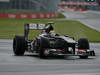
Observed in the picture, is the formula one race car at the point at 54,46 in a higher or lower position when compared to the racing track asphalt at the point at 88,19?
higher

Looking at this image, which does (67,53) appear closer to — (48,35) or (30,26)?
(48,35)

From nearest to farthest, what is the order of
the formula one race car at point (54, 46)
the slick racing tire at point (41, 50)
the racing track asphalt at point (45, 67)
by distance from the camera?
the racing track asphalt at point (45, 67) → the slick racing tire at point (41, 50) → the formula one race car at point (54, 46)

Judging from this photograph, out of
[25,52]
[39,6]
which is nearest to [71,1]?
[39,6]

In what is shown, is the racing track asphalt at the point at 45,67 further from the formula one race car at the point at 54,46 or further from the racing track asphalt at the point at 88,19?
the racing track asphalt at the point at 88,19

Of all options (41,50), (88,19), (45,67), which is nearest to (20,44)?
(41,50)

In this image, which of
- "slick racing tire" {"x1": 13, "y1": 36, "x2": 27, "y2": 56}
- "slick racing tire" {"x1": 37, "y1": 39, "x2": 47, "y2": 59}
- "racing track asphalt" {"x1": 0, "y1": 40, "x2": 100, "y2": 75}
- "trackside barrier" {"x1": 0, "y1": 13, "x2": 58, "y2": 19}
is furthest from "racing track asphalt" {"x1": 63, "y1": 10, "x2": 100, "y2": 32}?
"racing track asphalt" {"x1": 0, "y1": 40, "x2": 100, "y2": 75}

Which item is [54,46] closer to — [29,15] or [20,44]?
[20,44]

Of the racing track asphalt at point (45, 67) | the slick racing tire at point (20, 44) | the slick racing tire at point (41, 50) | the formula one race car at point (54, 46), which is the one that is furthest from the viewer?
the slick racing tire at point (20, 44)

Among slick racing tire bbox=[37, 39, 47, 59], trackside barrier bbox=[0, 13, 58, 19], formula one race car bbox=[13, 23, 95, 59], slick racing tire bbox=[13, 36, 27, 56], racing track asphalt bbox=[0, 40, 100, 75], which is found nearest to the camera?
racing track asphalt bbox=[0, 40, 100, 75]

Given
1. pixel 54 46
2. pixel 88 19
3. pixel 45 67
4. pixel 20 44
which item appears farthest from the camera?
pixel 88 19

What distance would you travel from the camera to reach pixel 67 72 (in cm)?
1274

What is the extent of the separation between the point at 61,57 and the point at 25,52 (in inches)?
90.1

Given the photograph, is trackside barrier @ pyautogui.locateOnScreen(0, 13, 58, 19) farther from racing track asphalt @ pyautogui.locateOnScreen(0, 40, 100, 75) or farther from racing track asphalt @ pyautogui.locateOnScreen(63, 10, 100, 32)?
racing track asphalt @ pyautogui.locateOnScreen(0, 40, 100, 75)

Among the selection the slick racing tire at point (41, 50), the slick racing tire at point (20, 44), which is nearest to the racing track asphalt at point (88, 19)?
the slick racing tire at point (20, 44)
